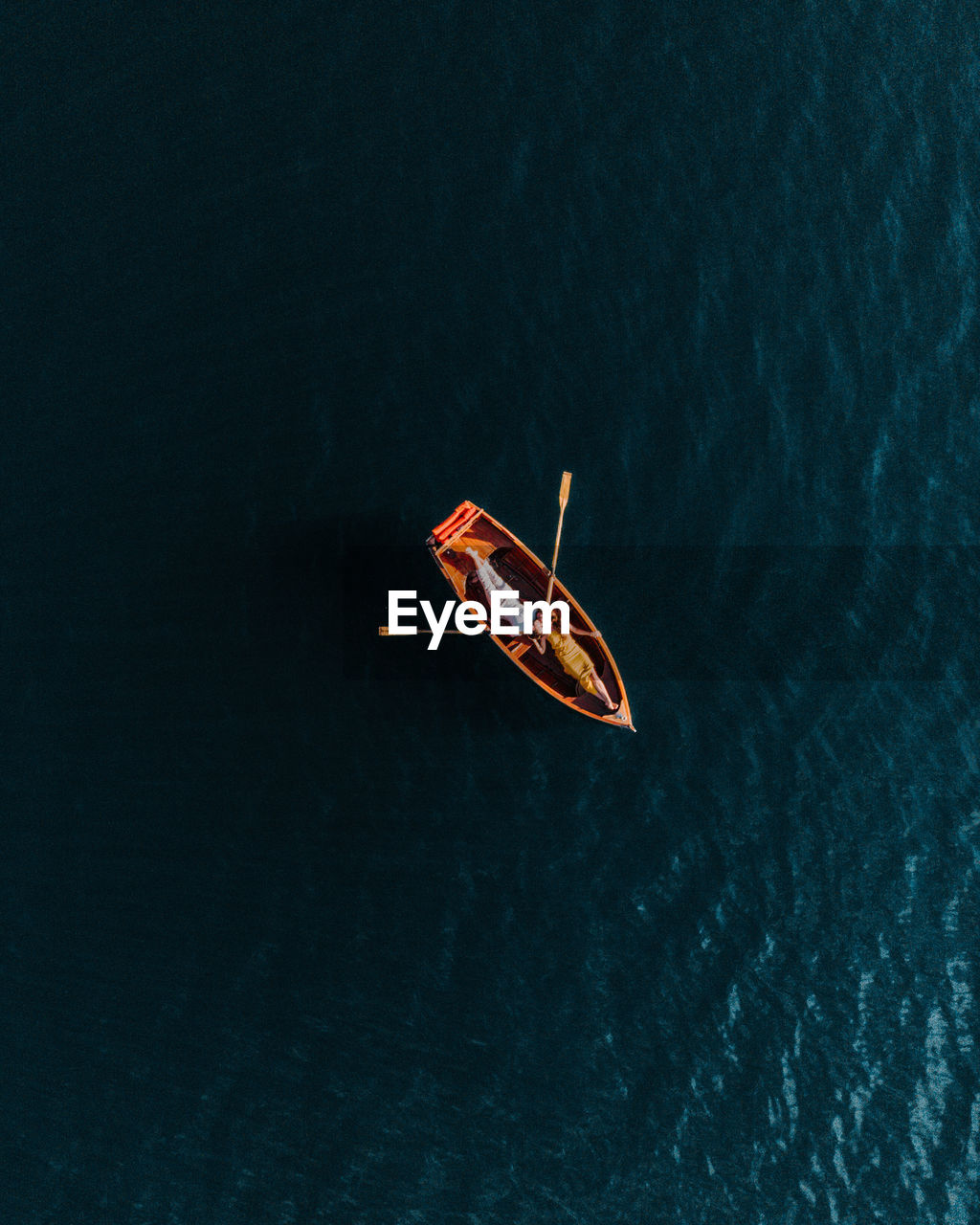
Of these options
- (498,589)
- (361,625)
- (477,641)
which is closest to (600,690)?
(477,641)

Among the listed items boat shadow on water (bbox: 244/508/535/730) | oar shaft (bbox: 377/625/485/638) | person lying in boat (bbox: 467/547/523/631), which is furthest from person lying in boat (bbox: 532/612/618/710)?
boat shadow on water (bbox: 244/508/535/730)

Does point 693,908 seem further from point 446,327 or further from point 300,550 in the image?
point 446,327

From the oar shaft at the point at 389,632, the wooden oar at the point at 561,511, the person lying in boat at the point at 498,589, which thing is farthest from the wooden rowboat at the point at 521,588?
the oar shaft at the point at 389,632

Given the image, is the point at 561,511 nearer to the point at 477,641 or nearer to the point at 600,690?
the point at 477,641

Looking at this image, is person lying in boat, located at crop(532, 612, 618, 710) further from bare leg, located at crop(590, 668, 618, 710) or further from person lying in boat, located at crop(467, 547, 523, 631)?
person lying in boat, located at crop(467, 547, 523, 631)

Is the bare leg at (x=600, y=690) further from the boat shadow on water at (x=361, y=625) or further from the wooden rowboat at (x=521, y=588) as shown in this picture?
the boat shadow on water at (x=361, y=625)

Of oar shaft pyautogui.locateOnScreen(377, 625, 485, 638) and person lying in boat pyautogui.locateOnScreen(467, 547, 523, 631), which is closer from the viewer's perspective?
person lying in boat pyautogui.locateOnScreen(467, 547, 523, 631)
